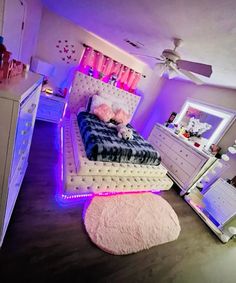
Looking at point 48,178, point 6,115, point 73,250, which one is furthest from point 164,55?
point 73,250

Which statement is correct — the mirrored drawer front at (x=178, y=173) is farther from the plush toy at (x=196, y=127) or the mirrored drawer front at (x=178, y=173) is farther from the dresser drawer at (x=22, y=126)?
the dresser drawer at (x=22, y=126)

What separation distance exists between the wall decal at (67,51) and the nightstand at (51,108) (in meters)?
1.00

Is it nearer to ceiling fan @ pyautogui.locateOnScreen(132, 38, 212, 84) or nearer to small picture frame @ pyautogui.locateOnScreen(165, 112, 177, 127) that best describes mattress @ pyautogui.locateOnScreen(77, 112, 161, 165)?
ceiling fan @ pyautogui.locateOnScreen(132, 38, 212, 84)

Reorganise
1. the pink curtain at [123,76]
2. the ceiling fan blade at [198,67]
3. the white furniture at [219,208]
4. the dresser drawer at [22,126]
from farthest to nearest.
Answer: the pink curtain at [123,76], the white furniture at [219,208], the ceiling fan blade at [198,67], the dresser drawer at [22,126]

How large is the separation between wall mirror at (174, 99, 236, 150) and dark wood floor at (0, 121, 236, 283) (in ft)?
7.10

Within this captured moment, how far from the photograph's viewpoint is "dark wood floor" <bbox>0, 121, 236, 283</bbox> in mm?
1507

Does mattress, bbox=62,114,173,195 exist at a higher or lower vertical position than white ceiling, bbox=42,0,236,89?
lower

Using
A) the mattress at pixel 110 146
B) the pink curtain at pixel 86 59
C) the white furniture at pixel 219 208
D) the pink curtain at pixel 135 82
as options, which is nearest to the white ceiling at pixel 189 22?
the mattress at pixel 110 146

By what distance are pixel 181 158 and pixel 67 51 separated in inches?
149

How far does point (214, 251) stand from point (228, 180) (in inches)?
56.8

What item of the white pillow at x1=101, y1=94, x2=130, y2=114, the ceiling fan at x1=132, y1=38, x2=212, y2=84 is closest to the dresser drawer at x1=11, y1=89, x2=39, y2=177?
the ceiling fan at x1=132, y1=38, x2=212, y2=84

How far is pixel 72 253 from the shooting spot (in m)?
1.70

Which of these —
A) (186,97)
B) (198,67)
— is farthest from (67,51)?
(186,97)

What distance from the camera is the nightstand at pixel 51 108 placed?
3.74 metres
